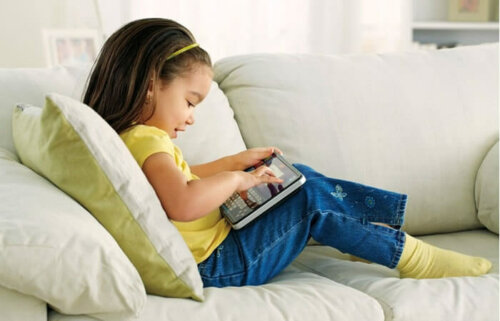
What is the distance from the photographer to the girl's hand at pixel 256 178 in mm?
1354

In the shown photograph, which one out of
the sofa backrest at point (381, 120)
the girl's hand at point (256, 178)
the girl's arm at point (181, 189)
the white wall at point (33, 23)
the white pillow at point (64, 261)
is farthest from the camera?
the white wall at point (33, 23)

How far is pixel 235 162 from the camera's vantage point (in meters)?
1.57

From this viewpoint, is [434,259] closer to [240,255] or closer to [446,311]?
[446,311]

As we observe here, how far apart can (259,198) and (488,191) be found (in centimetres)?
70

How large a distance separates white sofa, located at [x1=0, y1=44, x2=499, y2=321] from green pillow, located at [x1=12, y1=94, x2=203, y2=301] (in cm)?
18

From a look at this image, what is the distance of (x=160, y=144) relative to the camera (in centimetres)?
130

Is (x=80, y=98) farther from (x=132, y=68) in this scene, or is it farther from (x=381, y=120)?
(x=381, y=120)

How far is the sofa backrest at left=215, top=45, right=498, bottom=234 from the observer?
178cm

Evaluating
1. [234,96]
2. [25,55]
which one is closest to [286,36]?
[25,55]

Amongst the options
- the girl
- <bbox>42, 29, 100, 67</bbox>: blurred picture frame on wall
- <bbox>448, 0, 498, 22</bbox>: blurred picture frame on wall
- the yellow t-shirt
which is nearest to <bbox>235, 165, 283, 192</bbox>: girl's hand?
the girl

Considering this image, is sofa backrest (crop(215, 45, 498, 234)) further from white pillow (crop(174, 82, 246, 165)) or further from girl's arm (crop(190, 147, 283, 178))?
girl's arm (crop(190, 147, 283, 178))

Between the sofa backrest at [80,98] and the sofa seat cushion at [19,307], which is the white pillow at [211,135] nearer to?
the sofa backrest at [80,98]

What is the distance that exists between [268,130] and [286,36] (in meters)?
1.66

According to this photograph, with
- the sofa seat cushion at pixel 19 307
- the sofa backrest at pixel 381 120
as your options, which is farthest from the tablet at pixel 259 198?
the sofa seat cushion at pixel 19 307
